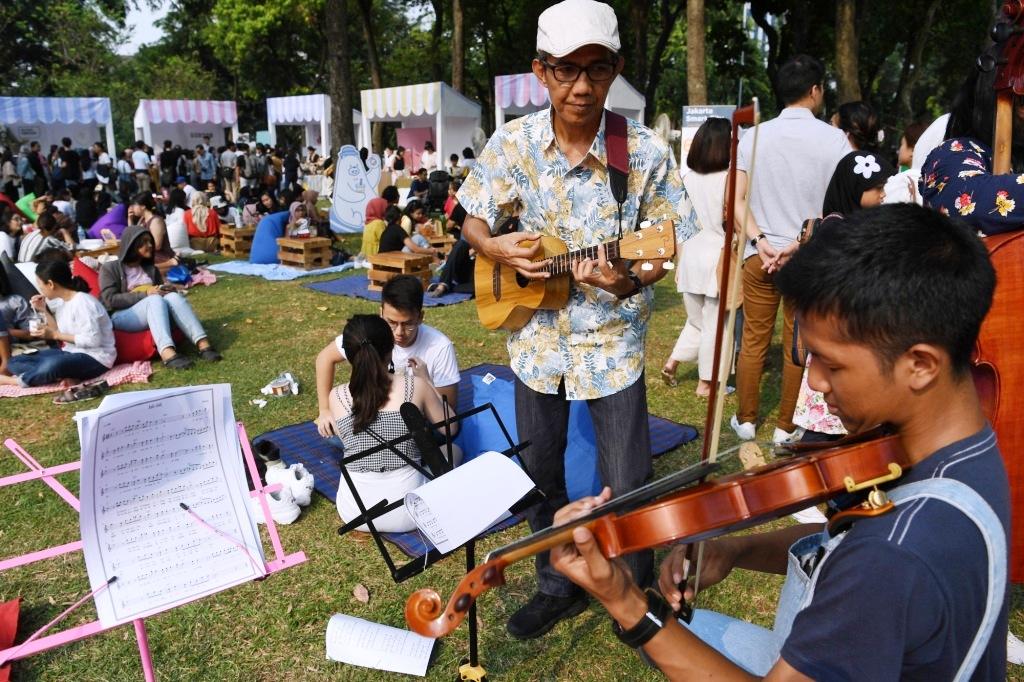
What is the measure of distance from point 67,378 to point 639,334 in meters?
5.39

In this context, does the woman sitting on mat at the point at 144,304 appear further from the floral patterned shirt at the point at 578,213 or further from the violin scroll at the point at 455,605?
the violin scroll at the point at 455,605

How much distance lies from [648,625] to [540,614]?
5.73ft

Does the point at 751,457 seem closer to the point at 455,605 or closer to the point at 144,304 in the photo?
the point at 455,605

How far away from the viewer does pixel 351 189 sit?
42.4 feet

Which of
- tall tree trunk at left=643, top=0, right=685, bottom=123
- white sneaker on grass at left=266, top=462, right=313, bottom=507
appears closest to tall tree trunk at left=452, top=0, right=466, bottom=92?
tall tree trunk at left=643, top=0, right=685, bottom=123

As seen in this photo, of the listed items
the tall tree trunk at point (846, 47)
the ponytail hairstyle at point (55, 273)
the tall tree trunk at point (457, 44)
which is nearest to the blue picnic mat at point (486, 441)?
the ponytail hairstyle at point (55, 273)

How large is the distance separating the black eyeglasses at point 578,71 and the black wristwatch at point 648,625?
171cm

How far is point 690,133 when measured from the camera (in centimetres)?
950

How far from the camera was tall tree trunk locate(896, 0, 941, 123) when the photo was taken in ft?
73.3

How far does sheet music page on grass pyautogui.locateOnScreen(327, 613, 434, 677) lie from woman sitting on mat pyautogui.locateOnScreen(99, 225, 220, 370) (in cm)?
431

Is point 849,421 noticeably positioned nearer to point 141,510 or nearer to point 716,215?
point 141,510

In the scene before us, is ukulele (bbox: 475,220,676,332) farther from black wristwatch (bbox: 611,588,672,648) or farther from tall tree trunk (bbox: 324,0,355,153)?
tall tree trunk (bbox: 324,0,355,153)

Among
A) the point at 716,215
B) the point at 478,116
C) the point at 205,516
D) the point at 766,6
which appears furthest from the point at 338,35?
the point at 766,6

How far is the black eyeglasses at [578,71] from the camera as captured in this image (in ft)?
7.80
